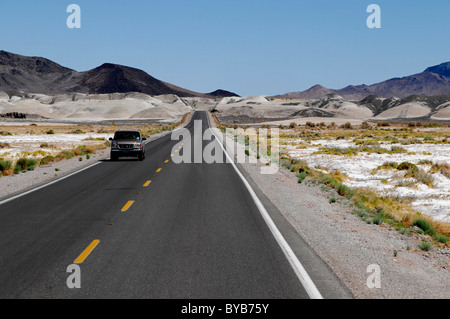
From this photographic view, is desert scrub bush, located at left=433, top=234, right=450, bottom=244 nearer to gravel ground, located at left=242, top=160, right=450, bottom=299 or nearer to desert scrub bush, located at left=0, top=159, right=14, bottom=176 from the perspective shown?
gravel ground, located at left=242, top=160, right=450, bottom=299

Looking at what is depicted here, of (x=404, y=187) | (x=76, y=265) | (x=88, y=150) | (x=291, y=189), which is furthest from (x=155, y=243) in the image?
(x=88, y=150)

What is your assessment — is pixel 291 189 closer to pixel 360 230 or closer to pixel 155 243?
pixel 360 230

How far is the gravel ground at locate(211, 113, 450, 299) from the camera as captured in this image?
20.9ft

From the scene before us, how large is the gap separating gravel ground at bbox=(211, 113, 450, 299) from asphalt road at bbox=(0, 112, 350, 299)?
21.9 inches

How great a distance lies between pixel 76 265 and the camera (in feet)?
23.5

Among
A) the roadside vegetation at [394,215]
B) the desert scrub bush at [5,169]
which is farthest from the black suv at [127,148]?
the roadside vegetation at [394,215]

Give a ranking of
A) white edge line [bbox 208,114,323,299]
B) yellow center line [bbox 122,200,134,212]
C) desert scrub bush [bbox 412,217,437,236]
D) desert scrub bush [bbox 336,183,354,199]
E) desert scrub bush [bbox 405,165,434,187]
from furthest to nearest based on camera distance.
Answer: desert scrub bush [bbox 405,165,434,187]
desert scrub bush [bbox 336,183,354,199]
yellow center line [bbox 122,200,134,212]
desert scrub bush [bbox 412,217,437,236]
white edge line [bbox 208,114,323,299]

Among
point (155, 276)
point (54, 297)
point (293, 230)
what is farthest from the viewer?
point (293, 230)

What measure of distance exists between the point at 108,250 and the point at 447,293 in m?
5.28

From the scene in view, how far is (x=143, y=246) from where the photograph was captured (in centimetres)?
825

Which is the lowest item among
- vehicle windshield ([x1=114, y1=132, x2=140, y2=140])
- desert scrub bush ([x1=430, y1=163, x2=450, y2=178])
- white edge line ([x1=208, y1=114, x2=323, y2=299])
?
desert scrub bush ([x1=430, y1=163, x2=450, y2=178])

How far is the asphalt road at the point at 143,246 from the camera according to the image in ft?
20.3

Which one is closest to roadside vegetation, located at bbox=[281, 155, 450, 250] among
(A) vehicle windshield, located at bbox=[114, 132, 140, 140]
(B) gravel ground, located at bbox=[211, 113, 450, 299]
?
(B) gravel ground, located at bbox=[211, 113, 450, 299]

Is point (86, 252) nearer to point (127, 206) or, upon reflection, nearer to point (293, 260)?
point (293, 260)
